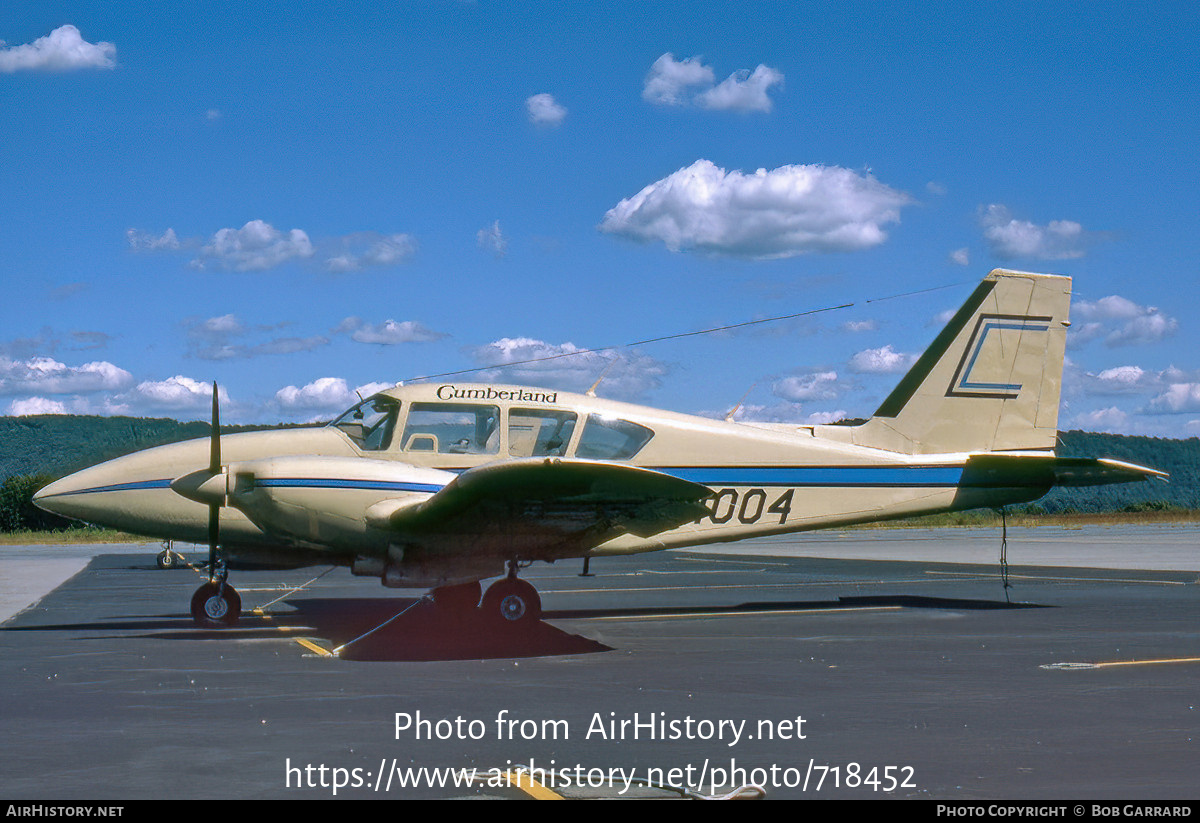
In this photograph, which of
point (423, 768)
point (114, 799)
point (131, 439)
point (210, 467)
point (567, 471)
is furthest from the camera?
point (131, 439)

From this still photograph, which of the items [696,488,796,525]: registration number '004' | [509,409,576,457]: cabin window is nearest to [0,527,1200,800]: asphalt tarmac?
[696,488,796,525]: registration number '004'

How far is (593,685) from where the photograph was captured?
365 inches

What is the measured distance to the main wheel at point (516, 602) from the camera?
513 inches

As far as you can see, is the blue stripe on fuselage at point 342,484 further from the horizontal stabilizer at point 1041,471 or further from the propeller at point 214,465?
the horizontal stabilizer at point 1041,471

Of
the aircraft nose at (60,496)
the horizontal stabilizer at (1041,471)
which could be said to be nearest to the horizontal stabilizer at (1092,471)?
the horizontal stabilizer at (1041,471)

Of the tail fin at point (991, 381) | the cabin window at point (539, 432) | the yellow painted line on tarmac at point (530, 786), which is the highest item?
the tail fin at point (991, 381)

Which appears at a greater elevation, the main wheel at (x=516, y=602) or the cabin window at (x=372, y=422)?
the cabin window at (x=372, y=422)

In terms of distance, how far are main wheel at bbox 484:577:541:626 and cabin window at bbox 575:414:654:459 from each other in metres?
1.92

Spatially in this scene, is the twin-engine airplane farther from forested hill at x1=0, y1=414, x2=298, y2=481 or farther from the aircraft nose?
forested hill at x1=0, y1=414, x2=298, y2=481

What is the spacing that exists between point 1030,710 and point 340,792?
5.04 meters

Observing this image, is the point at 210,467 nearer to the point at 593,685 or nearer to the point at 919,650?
the point at 593,685

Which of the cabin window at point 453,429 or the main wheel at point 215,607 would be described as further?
the cabin window at point 453,429

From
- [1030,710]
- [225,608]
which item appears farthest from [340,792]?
[225,608]

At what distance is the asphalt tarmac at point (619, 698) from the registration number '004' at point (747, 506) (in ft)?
4.49
